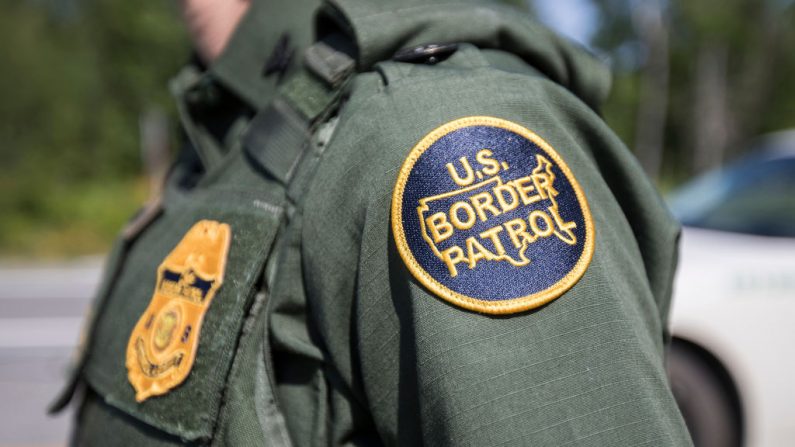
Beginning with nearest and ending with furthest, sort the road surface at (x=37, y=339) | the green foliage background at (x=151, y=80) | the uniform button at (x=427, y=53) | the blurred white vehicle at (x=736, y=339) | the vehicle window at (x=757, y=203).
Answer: the uniform button at (x=427, y=53), the blurred white vehicle at (x=736, y=339), the vehicle window at (x=757, y=203), the road surface at (x=37, y=339), the green foliage background at (x=151, y=80)

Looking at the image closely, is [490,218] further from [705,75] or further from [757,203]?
[705,75]

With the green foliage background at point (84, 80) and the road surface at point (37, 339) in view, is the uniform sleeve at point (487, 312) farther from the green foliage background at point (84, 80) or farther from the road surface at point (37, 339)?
the green foliage background at point (84, 80)

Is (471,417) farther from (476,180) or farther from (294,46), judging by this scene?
(294,46)

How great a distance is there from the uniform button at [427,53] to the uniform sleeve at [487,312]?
0.07 meters

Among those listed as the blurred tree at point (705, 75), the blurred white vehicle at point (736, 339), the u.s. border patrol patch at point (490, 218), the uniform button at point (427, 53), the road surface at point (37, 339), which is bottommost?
the blurred tree at point (705, 75)

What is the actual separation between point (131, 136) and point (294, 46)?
1186 inches

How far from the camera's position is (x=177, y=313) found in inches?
39.0

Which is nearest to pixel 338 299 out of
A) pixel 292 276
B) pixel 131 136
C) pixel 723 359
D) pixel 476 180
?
pixel 292 276

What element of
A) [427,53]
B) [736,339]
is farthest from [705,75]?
[427,53]

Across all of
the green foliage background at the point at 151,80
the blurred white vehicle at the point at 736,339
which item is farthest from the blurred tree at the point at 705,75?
the blurred white vehicle at the point at 736,339

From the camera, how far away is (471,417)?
0.75 meters

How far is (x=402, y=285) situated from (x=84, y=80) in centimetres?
3024

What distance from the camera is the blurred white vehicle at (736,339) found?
136 inches

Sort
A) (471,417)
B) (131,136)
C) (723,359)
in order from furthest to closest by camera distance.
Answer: (131,136) < (723,359) < (471,417)
